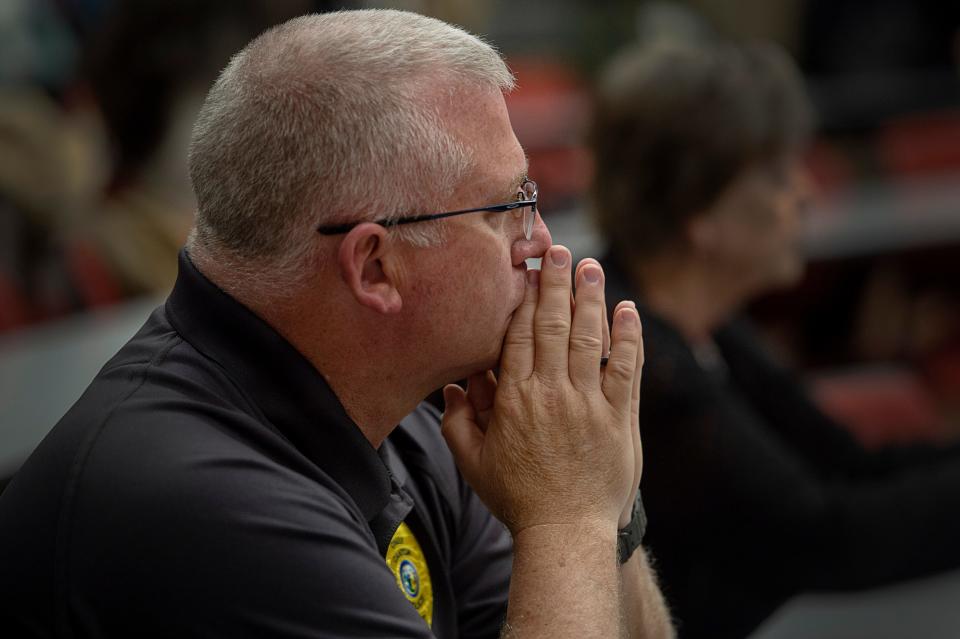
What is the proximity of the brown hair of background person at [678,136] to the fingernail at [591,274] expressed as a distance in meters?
0.91

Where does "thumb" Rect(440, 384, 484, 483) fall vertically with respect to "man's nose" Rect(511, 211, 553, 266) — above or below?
below

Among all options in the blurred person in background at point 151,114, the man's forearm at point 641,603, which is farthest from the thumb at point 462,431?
the blurred person in background at point 151,114

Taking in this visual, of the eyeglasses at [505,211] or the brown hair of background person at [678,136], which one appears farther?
the brown hair of background person at [678,136]

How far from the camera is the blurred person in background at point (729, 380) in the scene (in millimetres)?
1935

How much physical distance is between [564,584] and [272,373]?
345 millimetres

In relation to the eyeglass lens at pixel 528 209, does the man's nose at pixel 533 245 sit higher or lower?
lower

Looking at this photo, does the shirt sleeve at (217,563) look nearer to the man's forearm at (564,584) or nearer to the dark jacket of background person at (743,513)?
the man's forearm at (564,584)

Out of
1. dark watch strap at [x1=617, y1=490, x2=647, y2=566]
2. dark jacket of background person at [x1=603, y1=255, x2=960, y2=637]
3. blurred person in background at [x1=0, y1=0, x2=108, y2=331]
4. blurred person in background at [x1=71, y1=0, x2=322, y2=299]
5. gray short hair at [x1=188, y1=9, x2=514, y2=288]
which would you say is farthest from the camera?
blurred person in background at [x1=0, y1=0, x2=108, y2=331]

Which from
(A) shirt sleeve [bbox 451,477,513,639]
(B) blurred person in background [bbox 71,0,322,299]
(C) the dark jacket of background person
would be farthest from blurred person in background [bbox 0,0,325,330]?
(A) shirt sleeve [bbox 451,477,513,639]

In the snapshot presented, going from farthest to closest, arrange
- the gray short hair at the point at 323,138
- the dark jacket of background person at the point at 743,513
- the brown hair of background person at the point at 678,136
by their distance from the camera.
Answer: the brown hair of background person at the point at 678,136 → the dark jacket of background person at the point at 743,513 → the gray short hair at the point at 323,138

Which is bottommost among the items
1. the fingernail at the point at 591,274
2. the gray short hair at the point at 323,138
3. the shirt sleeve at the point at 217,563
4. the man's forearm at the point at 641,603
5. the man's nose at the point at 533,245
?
the man's forearm at the point at 641,603

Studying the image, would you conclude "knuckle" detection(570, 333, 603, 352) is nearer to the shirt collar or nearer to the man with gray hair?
the man with gray hair

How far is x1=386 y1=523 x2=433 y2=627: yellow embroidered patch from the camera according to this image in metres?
1.29

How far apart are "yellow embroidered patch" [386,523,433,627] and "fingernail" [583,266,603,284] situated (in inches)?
13.2
